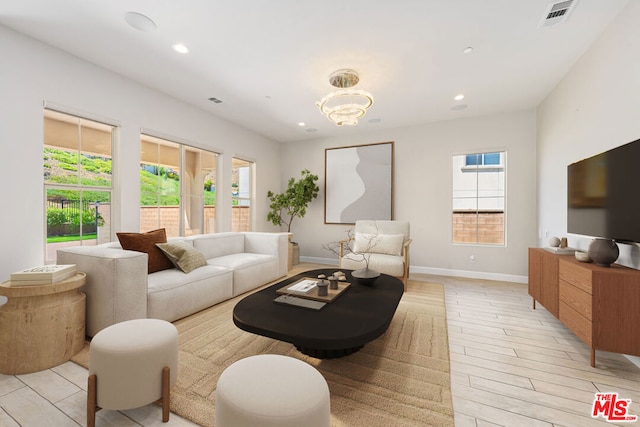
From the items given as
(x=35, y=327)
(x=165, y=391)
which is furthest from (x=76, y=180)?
(x=165, y=391)

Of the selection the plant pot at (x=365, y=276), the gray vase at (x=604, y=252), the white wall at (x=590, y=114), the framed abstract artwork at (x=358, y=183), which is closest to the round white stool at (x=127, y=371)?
the plant pot at (x=365, y=276)

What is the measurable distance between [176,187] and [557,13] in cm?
474

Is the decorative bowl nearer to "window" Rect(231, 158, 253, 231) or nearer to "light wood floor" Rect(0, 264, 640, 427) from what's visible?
"light wood floor" Rect(0, 264, 640, 427)

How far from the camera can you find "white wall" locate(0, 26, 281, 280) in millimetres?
2406

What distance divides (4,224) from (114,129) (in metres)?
1.47

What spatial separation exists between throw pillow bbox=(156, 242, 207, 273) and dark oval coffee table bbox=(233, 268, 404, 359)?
1.17 m

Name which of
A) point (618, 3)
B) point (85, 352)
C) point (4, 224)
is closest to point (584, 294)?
point (618, 3)

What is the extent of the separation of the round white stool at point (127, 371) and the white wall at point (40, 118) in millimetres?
1979

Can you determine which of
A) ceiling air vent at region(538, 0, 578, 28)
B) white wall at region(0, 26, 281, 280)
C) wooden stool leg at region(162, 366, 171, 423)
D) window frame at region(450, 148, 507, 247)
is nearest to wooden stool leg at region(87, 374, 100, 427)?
wooden stool leg at region(162, 366, 171, 423)

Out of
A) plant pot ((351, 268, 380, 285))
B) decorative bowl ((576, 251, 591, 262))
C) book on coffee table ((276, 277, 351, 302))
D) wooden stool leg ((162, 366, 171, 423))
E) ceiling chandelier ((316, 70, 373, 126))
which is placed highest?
ceiling chandelier ((316, 70, 373, 126))

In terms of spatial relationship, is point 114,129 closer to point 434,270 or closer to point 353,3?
point 353,3

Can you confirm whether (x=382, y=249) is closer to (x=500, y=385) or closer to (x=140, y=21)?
(x=500, y=385)

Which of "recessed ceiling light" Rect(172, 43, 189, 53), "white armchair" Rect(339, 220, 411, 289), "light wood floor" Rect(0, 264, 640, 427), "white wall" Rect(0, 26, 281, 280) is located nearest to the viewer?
"light wood floor" Rect(0, 264, 640, 427)

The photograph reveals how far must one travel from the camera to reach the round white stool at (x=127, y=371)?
1.34 meters
